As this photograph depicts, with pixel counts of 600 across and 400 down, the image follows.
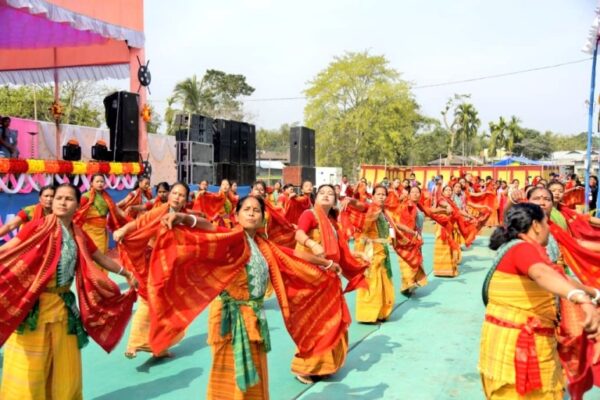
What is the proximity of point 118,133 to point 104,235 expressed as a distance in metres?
5.06

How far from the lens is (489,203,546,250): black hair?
2.88 m

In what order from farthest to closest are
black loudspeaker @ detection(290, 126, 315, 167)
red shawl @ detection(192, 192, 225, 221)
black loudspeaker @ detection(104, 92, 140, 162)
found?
1. black loudspeaker @ detection(290, 126, 315, 167)
2. black loudspeaker @ detection(104, 92, 140, 162)
3. red shawl @ detection(192, 192, 225, 221)

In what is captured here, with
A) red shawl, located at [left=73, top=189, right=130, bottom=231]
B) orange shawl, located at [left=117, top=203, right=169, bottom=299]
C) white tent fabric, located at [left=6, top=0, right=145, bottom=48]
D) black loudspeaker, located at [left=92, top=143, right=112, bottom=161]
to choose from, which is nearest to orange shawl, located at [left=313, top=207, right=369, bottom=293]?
orange shawl, located at [left=117, top=203, right=169, bottom=299]

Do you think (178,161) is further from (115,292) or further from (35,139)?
(115,292)

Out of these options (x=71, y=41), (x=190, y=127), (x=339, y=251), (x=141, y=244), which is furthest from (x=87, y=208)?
(x=71, y=41)

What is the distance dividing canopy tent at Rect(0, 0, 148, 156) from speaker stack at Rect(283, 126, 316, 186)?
5.42 meters

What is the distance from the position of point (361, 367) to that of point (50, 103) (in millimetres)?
24582

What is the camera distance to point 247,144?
56.8 ft

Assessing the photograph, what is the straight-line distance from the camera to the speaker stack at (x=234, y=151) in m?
16.0

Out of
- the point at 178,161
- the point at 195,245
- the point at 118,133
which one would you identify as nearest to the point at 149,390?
the point at 195,245

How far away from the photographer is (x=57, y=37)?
14.4 metres

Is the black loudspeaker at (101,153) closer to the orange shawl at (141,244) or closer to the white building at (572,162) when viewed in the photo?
the orange shawl at (141,244)

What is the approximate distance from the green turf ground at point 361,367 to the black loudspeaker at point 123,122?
705 centimetres

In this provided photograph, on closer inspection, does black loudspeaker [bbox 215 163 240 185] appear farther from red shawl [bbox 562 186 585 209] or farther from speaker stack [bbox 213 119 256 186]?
red shawl [bbox 562 186 585 209]
